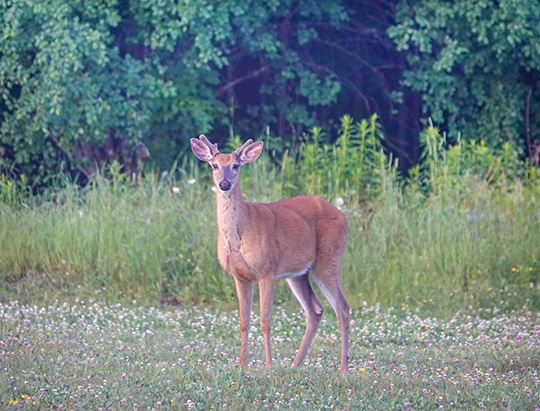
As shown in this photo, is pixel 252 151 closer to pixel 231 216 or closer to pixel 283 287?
pixel 231 216

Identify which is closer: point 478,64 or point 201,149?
point 201,149

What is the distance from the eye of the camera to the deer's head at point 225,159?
6.33 meters

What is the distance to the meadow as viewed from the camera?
216 inches

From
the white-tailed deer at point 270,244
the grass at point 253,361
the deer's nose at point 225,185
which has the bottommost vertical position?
the grass at point 253,361

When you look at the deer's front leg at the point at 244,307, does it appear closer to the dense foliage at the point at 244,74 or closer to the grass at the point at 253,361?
the grass at the point at 253,361

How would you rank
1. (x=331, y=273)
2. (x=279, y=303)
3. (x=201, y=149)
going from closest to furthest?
(x=201, y=149), (x=331, y=273), (x=279, y=303)

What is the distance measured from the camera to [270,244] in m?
6.43

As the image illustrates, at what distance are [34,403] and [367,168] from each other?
27.0 feet

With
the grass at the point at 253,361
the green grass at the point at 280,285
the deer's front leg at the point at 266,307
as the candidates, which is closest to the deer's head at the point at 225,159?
the deer's front leg at the point at 266,307

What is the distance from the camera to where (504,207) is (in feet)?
35.7

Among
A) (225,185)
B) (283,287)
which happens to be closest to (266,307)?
(225,185)

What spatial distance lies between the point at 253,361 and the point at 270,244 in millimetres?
990

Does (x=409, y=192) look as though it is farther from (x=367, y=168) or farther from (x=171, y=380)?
(x=171, y=380)

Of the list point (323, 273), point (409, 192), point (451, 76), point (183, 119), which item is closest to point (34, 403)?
point (323, 273)
